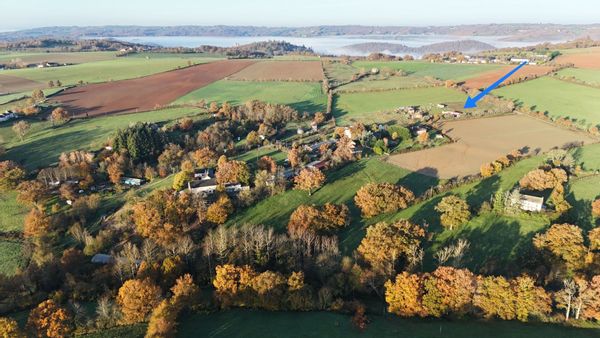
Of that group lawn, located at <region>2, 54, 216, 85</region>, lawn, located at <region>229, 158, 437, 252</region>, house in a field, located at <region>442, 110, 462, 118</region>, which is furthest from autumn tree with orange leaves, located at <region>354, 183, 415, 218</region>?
lawn, located at <region>2, 54, 216, 85</region>

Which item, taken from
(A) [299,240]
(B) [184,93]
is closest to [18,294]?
(A) [299,240]

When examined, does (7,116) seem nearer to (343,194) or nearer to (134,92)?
(134,92)

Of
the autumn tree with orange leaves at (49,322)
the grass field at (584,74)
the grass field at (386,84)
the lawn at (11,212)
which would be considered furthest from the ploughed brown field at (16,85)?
the grass field at (584,74)

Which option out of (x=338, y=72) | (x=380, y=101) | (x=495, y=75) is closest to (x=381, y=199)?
(x=380, y=101)

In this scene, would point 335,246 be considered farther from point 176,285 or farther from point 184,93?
point 184,93

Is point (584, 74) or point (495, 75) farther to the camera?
point (495, 75)

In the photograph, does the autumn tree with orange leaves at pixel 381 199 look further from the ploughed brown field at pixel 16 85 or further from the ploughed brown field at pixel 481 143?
the ploughed brown field at pixel 16 85
